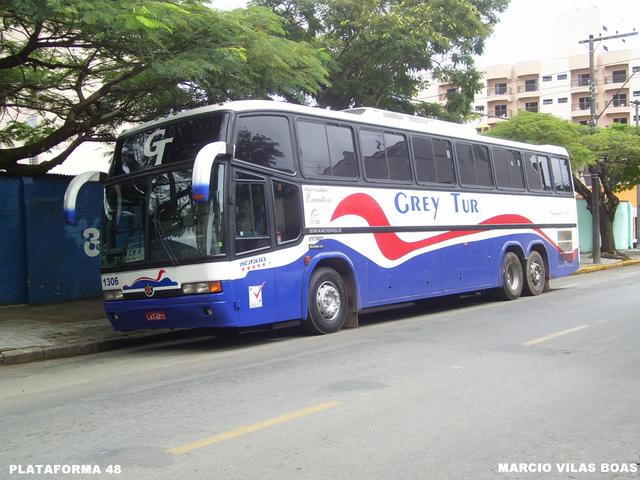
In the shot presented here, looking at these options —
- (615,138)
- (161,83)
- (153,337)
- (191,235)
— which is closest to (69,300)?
(153,337)

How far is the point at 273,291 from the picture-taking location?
9.66 meters

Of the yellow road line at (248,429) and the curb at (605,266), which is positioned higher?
the yellow road line at (248,429)

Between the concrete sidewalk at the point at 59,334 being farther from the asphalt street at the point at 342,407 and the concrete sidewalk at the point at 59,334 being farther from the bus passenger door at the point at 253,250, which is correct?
the bus passenger door at the point at 253,250

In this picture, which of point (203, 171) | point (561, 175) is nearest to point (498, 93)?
point (561, 175)

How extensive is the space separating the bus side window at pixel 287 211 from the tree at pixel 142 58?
223 cm

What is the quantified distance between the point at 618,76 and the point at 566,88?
210 inches

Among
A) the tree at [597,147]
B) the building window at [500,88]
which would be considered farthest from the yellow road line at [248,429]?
the building window at [500,88]

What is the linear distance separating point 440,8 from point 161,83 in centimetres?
879

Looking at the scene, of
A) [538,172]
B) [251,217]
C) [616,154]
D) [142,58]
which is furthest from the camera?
[616,154]

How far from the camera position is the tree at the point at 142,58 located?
30.3 feet

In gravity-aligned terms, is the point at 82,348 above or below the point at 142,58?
below

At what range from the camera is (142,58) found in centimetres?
1059

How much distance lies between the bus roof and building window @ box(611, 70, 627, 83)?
59913 mm

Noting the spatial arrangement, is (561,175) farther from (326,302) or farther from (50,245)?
(50,245)
